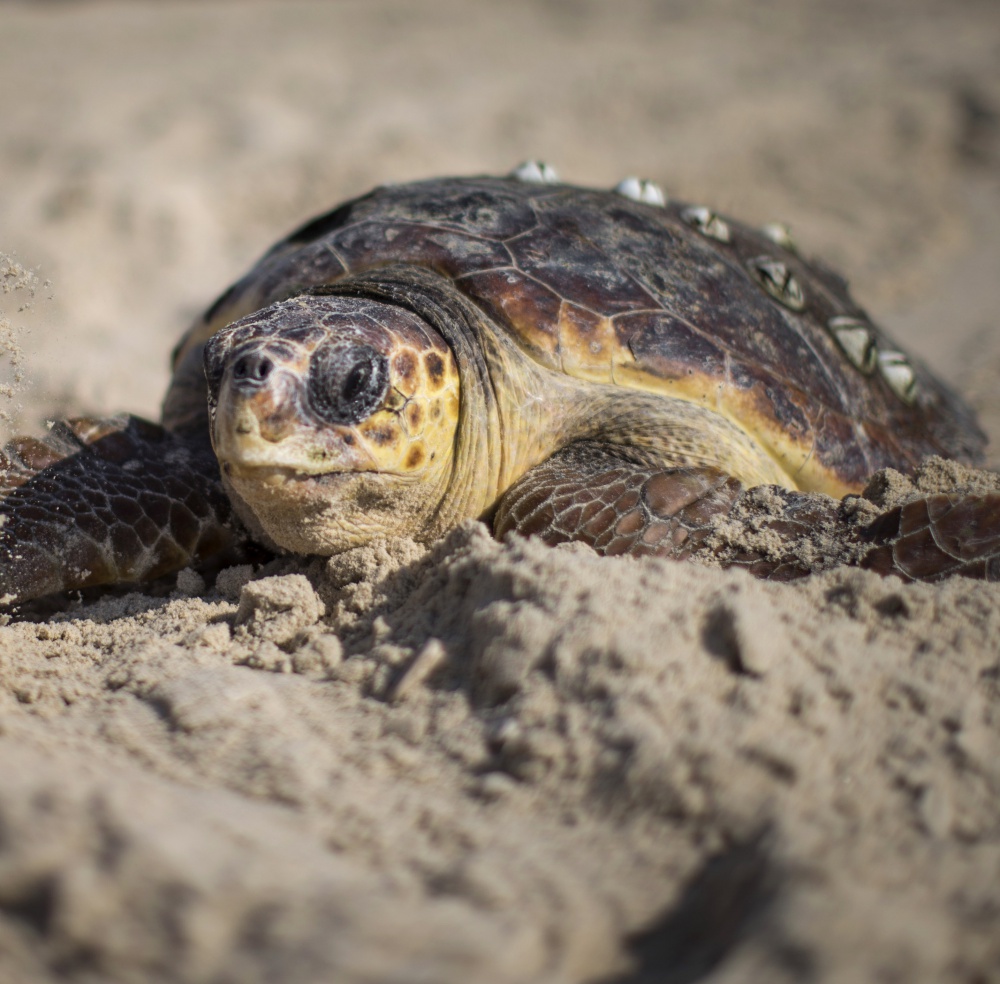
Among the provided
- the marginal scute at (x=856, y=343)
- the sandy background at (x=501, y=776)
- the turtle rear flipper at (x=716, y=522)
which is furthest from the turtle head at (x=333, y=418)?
the marginal scute at (x=856, y=343)

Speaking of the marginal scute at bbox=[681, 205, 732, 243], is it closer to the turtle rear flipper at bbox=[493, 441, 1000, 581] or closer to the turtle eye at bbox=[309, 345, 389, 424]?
the turtle rear flipper at bbox=[493, 441, 1000, 581]

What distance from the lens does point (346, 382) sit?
5.90ft

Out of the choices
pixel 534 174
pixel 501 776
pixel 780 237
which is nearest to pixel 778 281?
pixel 780 237

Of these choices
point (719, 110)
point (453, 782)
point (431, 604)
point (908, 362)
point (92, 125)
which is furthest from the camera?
point (719, 110)

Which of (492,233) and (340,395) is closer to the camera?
(340,395)

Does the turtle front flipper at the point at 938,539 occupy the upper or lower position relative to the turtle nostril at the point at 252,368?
upper

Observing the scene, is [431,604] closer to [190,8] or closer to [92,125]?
[92,125]

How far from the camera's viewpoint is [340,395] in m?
1.79

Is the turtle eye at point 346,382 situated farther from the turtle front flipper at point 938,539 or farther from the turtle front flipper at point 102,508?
the turtle front flipper at point 938,539

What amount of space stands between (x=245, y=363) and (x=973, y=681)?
1.48m

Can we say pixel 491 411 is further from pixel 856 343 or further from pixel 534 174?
pixel 856 343

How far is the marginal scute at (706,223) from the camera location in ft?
9.33

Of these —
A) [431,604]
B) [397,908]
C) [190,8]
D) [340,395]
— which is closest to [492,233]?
[340,395]

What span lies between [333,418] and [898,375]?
2319 mm
